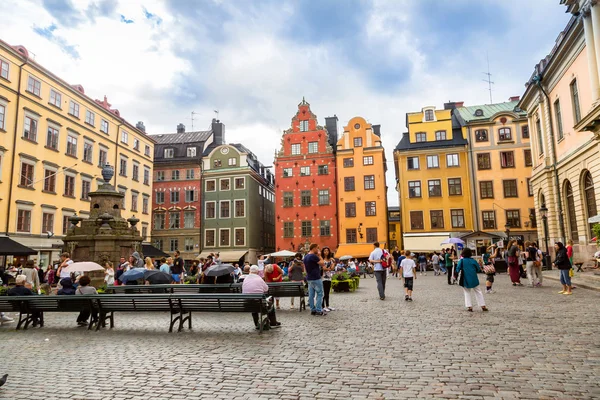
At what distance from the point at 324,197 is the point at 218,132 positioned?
18.7 m

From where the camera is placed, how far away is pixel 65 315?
12922mm

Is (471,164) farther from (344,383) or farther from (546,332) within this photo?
(344,383)

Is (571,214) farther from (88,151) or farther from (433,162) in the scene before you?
(88,151)

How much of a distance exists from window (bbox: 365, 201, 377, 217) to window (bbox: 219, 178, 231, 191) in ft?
52.7

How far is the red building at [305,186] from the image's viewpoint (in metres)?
45.3

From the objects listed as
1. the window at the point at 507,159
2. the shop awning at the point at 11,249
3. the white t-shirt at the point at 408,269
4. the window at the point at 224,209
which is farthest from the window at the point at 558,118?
the shop awning at the point at 11,249

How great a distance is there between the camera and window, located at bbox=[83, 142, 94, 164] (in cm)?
3741

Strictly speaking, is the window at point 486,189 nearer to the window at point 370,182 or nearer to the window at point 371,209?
the window at point 371,209

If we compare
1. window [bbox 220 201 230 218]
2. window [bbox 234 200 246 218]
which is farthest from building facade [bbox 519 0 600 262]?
window [bbox 220 201 230 218]

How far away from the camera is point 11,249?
979 inches

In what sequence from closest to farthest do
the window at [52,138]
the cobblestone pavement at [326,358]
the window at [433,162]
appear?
the cobblestone pavement at [326,358]
the window at [52,138]
the window at [433,162]

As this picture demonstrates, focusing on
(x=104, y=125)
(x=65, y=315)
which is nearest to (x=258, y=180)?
(x=104, y=125)

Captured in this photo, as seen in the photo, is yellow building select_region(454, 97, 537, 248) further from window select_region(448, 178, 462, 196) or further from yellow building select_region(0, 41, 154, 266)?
yellow building select_region(0, 41, 154, 266)

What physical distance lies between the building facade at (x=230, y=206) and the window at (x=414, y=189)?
1792 centimetres
